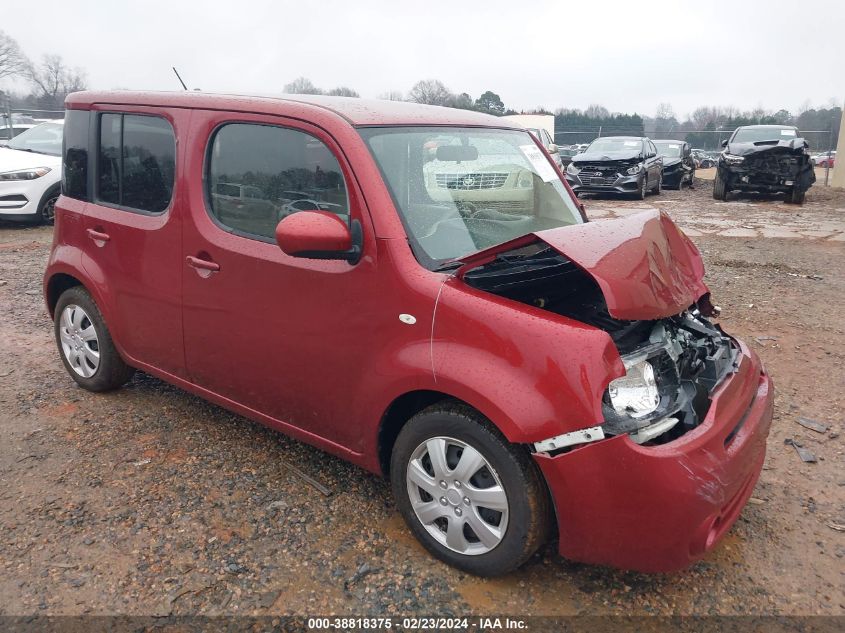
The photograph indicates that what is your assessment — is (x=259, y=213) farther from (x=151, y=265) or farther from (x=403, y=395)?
(x=403, y=395)

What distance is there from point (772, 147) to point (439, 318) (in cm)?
1397

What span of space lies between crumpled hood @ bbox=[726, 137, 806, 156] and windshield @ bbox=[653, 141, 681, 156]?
11.9ft

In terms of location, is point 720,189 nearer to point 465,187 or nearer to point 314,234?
point 465,187

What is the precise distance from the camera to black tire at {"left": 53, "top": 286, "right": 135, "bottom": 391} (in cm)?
374

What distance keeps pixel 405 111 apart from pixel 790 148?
1333cm

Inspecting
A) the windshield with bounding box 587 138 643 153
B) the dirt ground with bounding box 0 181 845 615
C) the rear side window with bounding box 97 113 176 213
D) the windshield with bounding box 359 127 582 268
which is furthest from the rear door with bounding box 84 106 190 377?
the windshield with bounding box 587 138 643 153

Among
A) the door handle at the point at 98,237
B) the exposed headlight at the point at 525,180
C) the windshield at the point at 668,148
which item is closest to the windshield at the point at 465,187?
the exposed headlight at the point at 525,180

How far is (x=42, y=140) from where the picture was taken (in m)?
11.0


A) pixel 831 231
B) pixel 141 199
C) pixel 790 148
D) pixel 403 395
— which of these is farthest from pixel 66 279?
pixel 790 148

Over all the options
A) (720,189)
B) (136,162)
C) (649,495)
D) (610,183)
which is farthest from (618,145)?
(649,495)

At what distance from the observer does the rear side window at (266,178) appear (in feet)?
8.70

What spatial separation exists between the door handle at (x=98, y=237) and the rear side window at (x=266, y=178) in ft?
2.84

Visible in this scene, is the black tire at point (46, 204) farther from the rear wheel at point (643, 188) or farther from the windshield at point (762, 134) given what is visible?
the windshield at point (762, 134)

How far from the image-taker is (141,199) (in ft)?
10.9
